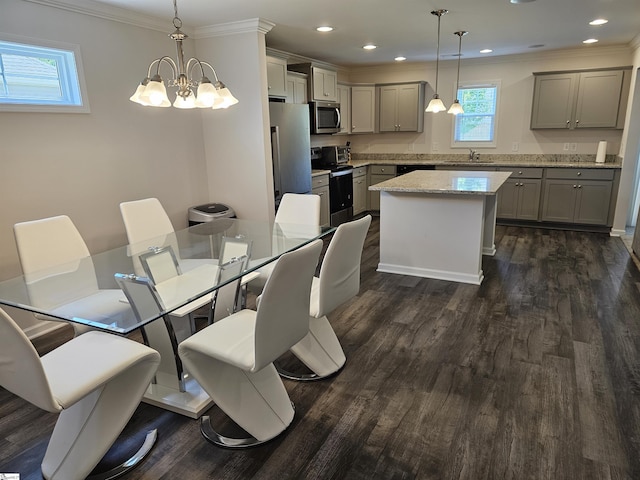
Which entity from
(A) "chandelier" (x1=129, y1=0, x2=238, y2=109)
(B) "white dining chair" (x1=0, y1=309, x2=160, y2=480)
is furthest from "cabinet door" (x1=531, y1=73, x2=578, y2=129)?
(B) "white dining chair" (x1=0, y1=309, x2=160, y2=480)

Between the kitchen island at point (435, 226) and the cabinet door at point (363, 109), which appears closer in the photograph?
the kitchen island at point (435, 226)

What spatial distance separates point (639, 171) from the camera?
5.47 m

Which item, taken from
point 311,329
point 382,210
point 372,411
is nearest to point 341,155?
point 382,210

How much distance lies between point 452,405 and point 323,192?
12.7 ft

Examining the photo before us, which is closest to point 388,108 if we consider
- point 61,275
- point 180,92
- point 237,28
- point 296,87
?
point 296,87

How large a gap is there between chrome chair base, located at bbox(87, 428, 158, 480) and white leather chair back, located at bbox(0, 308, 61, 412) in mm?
474

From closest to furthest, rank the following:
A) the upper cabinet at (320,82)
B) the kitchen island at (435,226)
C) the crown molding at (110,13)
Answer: the crown molding at (110,13) < the kitchen island at (435,226) < the upper cabinet at (320,82)

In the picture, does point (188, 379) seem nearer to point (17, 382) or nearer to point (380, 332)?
point (17, 382)

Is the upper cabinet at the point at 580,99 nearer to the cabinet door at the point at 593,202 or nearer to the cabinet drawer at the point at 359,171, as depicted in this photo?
the cabinet door at the point at 593,202

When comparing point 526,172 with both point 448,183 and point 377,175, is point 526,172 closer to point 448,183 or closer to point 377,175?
point 377,175

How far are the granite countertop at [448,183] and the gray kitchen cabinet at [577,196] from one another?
1.59 m

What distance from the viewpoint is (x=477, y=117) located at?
21.5 feet

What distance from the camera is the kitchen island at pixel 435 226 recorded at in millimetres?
3861

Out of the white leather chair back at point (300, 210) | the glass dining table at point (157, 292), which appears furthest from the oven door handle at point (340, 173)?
the glass dining table at point (157, 292)
